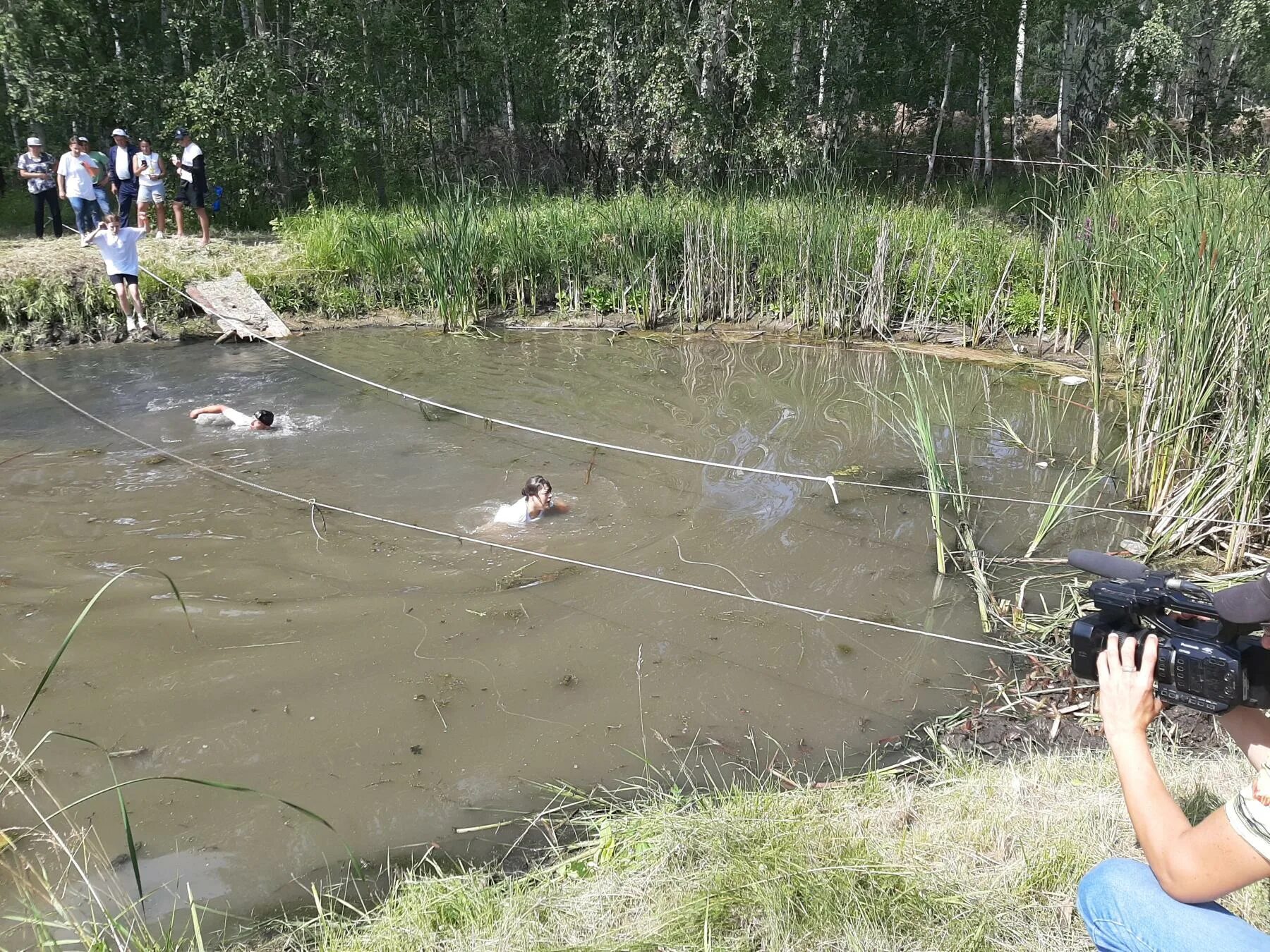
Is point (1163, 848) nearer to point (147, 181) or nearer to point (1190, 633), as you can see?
point (1190, 633)

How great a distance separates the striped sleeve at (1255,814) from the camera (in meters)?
1.40

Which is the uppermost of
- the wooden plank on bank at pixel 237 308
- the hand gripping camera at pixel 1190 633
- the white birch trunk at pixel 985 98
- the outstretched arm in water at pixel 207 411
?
the white birch trunk at pixel 985 98

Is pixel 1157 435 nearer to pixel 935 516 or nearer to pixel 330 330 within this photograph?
pixel 935 516

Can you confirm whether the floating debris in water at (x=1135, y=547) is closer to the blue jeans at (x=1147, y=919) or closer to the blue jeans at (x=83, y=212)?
the blue jeans at (x=1147, y=919)

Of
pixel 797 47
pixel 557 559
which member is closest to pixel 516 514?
pixel 557 559

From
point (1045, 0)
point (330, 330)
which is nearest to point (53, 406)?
point (330, 330)

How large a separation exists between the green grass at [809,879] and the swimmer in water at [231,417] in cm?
518

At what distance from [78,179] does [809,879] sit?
12591 mm

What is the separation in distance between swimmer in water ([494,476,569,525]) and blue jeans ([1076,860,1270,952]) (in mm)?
4183

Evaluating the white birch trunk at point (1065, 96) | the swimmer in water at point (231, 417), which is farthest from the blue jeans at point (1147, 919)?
the white birch trunk at point (1065, 96)

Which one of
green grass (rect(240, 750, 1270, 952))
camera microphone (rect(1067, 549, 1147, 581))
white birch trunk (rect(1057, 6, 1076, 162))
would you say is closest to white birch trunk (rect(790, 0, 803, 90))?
white birch trunk (rect(1057, 6, 1076, 162))

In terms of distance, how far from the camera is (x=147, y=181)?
11.8m

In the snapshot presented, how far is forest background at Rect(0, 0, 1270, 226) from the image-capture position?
1358 centimetres

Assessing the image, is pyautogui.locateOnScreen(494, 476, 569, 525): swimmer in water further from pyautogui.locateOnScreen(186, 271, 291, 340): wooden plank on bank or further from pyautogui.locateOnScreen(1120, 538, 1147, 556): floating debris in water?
pyautogui.locateOnScreen(186, 271, 291, 340): wooden plank on bank
